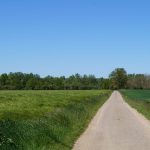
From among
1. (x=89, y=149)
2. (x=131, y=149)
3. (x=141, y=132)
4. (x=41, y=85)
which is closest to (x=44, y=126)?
(x=89, y=149)

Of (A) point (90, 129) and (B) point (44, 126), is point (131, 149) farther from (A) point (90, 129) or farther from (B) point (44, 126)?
(A) point (90, 129)

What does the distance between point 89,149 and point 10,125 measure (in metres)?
3.49

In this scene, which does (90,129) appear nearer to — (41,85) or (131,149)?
(131,149)

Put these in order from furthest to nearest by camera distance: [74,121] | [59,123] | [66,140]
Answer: [74,121] → [59,123] → [66,140]

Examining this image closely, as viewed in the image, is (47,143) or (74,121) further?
(74,121)

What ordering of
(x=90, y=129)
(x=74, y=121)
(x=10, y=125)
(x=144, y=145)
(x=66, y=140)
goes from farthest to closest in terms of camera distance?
(x=74, y=121), (x=90, y=129), (x=66, y=140), (x=144, y=145), (x=10, y=125)

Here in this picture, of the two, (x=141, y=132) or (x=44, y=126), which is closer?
(x=44, y=126)

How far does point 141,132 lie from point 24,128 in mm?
9037

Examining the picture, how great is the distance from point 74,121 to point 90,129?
2.15 metres

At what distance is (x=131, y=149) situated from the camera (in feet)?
61.6

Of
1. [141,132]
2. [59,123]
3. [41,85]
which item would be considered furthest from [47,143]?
[41,85]

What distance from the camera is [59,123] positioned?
24.7m

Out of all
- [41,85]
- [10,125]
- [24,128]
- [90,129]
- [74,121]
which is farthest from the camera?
[41,85]

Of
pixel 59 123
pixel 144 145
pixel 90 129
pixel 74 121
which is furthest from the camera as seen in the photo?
pixel 74 121
